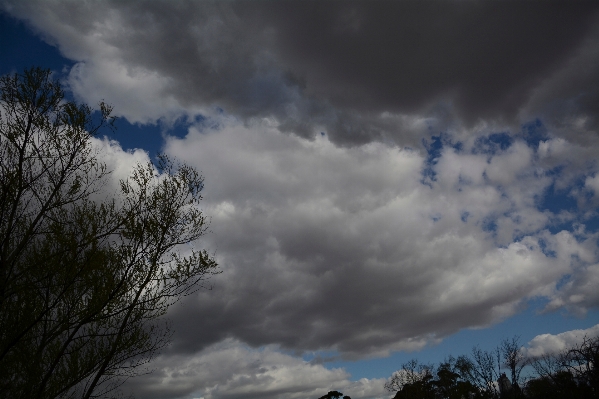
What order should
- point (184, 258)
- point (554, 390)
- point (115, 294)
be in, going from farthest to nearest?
point (554, 390) < point (184, 258) < point (115, 294)

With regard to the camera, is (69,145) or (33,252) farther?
(69,145)

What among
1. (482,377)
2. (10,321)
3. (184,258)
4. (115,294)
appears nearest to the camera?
(10,321)

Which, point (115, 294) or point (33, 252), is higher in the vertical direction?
point (33, 252)

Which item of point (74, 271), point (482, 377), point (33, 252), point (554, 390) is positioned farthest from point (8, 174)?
point (482, 377)

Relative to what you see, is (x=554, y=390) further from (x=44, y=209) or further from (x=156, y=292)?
(x=44, y=209)

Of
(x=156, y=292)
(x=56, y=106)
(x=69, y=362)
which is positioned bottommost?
(x=69, y=362)

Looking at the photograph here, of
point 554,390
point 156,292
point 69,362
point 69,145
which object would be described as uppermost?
point 69,145

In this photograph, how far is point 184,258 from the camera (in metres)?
11.5

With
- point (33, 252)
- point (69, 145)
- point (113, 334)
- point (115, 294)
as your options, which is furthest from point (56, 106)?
point (113, 334)

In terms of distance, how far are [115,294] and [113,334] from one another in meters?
0.99

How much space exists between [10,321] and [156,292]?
312 cm

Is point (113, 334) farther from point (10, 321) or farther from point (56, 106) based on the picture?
point (56, 106)

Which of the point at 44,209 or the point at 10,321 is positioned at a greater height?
the point at 44,209

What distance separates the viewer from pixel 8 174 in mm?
8891
